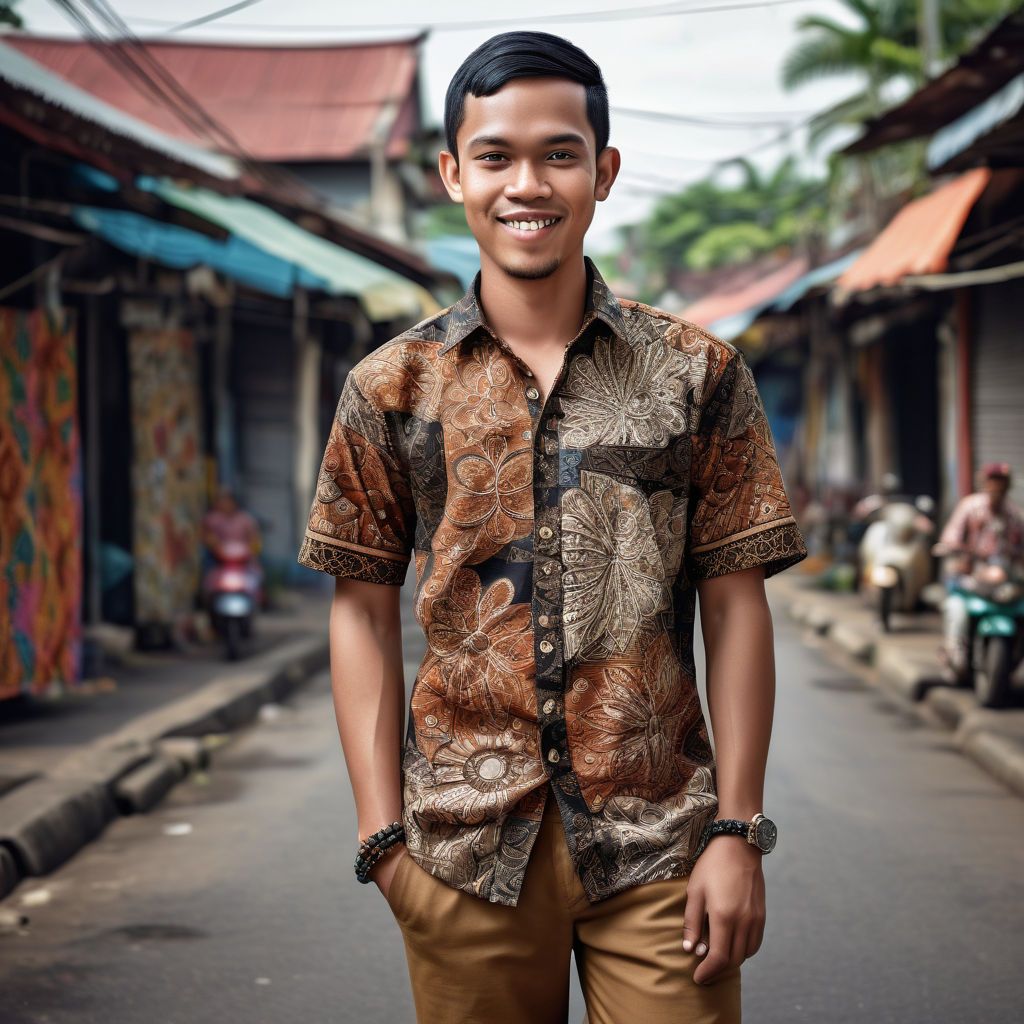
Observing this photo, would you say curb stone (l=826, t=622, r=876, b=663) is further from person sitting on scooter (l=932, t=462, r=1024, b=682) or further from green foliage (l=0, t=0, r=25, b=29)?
green foliage (l=0, t=0, r=25, b=29)

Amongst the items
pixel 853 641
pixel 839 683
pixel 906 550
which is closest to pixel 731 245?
pixel 906 550

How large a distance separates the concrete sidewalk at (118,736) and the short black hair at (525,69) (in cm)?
415

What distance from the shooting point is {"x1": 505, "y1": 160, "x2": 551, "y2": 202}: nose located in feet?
6.33

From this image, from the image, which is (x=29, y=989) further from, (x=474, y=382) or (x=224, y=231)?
(x=224, y=231)

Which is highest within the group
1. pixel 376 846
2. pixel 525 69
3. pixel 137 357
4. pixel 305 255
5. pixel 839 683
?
pixel 305 255

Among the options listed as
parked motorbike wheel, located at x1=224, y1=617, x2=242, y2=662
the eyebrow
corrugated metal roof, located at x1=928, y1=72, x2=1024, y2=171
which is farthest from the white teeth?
parked motorbike wheel, located at x1=224, y1=617, x2=242, y2=662

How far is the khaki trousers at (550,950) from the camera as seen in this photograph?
1.83 m

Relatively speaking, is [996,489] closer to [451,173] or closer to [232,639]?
[232,639]

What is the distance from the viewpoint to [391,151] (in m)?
23.2

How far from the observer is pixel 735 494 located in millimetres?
1987

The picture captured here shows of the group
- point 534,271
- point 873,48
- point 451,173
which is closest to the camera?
point 534,271

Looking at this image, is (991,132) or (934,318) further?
(934,318)

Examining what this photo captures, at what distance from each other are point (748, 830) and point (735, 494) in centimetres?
47

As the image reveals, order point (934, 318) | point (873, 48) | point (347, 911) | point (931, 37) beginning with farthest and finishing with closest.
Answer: point (873, 48), point (934, 318), point (931, 37), point (347, 911)
